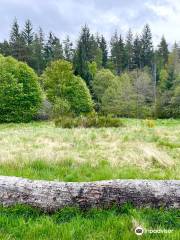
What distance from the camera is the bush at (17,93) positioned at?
3612 centimetres

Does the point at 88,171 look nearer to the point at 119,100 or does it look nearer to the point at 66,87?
the point at 66,87

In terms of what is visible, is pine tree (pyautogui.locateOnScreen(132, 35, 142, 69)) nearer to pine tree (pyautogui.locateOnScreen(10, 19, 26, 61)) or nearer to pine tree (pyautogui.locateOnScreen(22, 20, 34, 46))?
pine tree (pyautogui.locateOnScreen(22, 20, 34, 46))

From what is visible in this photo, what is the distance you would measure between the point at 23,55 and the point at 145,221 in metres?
60.3

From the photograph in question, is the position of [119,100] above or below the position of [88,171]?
above

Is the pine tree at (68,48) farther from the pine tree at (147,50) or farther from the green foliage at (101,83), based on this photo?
the green foliage at (101,83)

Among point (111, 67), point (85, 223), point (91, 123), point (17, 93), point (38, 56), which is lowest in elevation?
point (85, 223)

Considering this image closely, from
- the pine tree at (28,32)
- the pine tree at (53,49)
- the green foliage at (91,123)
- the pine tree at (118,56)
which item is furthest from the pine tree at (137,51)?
the green foliage at (91,123)

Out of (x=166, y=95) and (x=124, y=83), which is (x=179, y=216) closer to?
(x=166, y=95)

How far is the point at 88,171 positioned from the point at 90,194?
296 centimetres

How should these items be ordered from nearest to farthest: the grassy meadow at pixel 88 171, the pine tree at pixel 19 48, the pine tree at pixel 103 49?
1. the grassy meadow at pixel 88 171
2. the pine tree at pixel 19 48
3. the pine tree at pixel 103 49

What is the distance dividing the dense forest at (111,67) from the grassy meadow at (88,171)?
26.4 metres

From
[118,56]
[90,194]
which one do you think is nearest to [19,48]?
[118,56]

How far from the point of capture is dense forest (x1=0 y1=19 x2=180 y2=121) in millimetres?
45125

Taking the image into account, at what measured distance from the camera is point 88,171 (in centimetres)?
→ 783
